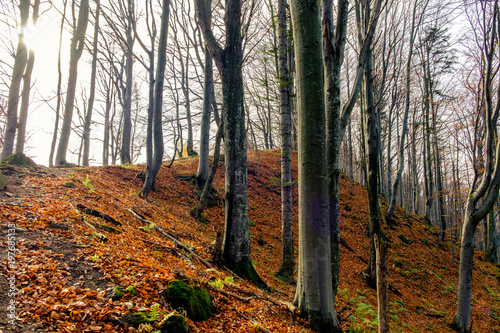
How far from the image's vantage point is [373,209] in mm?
7633

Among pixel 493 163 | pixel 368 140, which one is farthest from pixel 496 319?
pixel 368 140

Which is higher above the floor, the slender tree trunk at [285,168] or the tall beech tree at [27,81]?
the tall beech tree at [27,81]

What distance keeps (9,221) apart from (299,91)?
4.61 m

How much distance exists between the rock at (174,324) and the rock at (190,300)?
0.33m

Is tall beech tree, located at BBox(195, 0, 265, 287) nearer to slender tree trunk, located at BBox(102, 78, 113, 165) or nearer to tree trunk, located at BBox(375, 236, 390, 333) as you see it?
tree trunk, located at BBox(375, 236, 390, 333)

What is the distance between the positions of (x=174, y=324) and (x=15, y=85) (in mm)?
12296

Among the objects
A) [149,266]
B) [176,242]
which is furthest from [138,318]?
[176,242]

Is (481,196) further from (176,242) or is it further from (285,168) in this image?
(176,242)

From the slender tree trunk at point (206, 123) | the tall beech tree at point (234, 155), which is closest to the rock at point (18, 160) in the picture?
the slender tree trunk at point (206, 123)

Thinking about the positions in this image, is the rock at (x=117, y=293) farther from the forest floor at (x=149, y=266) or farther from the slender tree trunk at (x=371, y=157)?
the slender tree trunk at (x=371, y=157)

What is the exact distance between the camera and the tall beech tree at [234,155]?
5.04m

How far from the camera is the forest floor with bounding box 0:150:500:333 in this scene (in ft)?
8.42

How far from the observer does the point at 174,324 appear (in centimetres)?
262

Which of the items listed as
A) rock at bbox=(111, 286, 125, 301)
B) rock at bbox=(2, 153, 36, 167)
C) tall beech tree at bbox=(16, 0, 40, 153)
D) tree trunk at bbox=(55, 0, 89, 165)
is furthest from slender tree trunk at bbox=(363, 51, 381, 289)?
tall beech tree at bbox=(16, 0, 40, 153)
